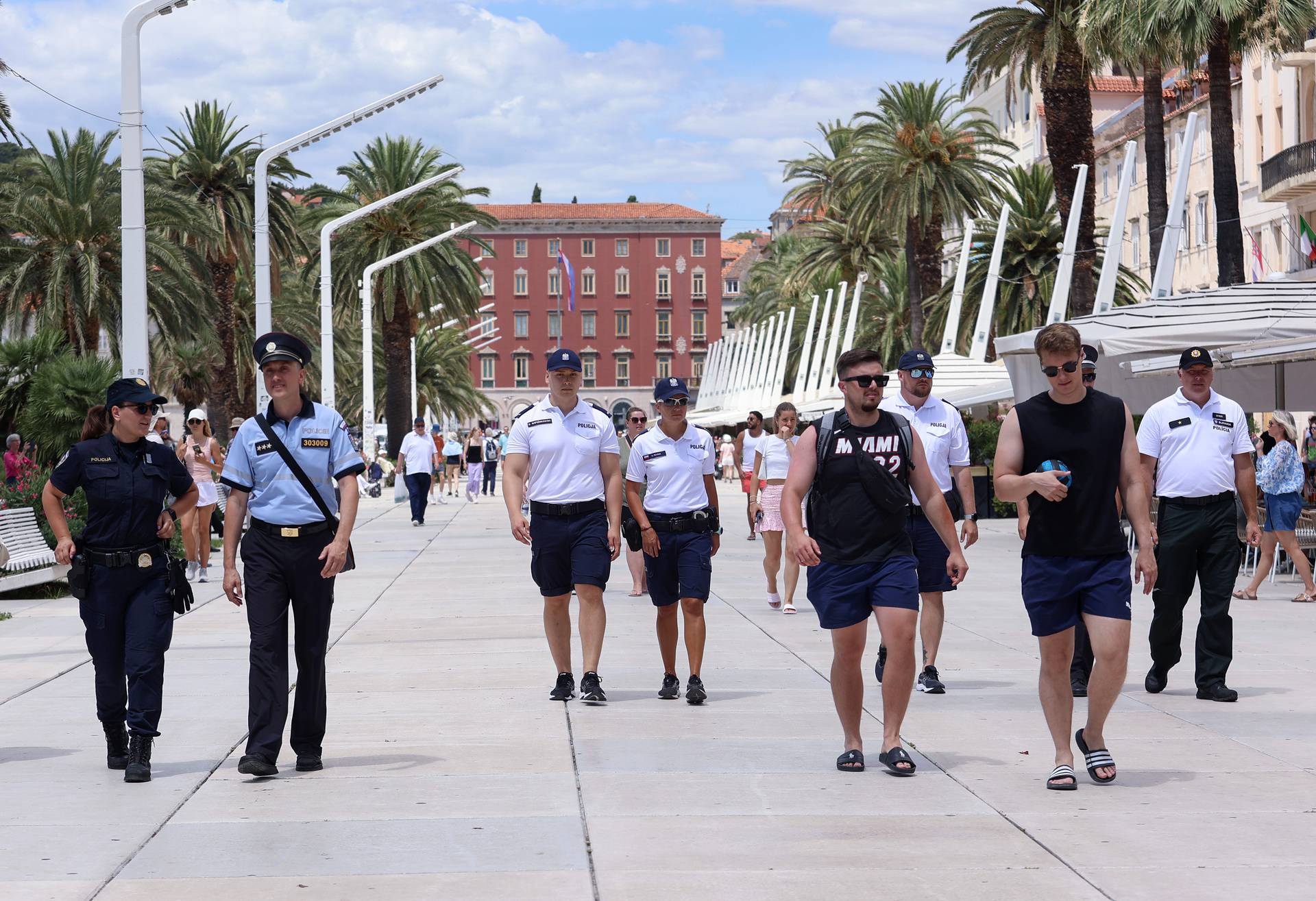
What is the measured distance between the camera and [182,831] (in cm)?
626

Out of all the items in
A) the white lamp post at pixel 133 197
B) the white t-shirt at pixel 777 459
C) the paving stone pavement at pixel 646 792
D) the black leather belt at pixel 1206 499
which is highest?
the white lamp post at pixel 133 197

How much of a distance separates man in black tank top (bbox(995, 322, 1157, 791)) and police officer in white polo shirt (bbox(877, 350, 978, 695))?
2282mm

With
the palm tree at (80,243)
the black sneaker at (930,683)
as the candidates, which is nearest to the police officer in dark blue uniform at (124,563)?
the black sneaker at (930,683)

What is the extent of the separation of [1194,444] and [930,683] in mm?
1929

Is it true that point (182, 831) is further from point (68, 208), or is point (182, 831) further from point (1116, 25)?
point (68, 208)

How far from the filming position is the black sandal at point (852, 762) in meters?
7.30

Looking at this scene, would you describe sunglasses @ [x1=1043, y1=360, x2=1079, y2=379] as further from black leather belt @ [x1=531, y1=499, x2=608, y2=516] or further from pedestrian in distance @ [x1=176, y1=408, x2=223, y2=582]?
pedestrian in distance @ [x1=176, y1=408, x2=223, y2=582]

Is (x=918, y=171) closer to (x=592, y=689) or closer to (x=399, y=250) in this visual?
(x=399, y=250)

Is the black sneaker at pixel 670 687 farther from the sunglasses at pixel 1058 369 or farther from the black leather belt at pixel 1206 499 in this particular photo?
the sunglasses at pixel 1058 369

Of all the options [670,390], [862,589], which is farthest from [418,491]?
[862,589]

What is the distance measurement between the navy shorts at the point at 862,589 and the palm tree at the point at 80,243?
3249 centimetres

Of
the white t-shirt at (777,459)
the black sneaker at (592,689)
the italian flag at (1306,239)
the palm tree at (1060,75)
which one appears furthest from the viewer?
the italian flag at (1306,239)

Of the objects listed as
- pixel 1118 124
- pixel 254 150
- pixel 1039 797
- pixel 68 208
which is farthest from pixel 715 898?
pixel 1118 124

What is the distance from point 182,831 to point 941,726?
3830 millimetres
